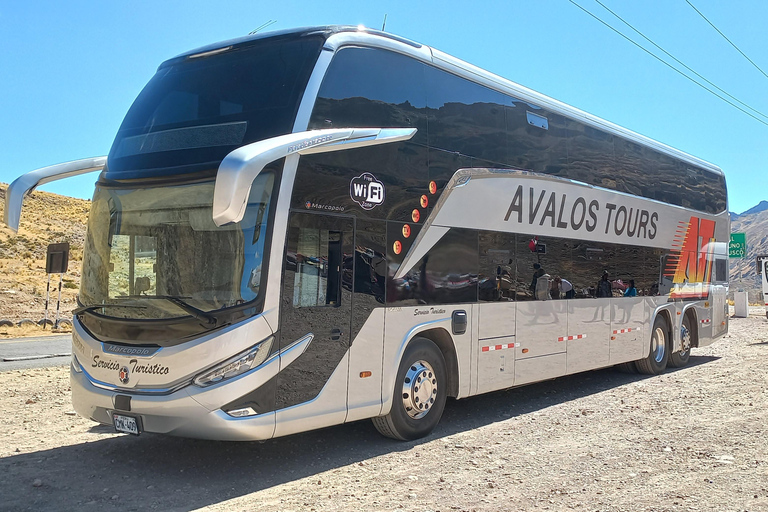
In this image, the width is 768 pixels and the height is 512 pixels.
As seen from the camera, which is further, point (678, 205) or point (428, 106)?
point (678, 205)

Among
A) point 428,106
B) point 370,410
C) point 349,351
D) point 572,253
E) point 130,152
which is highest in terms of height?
point 428,106

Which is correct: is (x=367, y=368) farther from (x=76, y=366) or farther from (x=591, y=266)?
(x=591, y=266)

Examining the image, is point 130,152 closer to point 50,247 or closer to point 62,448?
point 62,448

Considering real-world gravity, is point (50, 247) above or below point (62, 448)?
above

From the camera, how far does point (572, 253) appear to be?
36.6 ft

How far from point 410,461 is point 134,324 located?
303 centimetres

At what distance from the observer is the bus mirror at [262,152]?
18.1 feet

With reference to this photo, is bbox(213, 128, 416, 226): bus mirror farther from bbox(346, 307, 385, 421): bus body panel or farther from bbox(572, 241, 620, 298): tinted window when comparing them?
bbox(572, 241, 620, 298): tinted window

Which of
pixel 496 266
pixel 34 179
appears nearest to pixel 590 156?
pixel 496 266

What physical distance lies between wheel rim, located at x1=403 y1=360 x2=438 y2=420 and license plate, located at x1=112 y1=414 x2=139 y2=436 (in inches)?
115

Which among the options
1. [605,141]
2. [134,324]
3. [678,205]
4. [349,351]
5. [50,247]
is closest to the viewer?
[134,324]

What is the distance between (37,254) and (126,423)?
54.9m

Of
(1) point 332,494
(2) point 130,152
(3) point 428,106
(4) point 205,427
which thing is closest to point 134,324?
(4) point 205,427

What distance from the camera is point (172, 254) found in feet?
21.8
